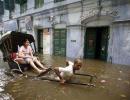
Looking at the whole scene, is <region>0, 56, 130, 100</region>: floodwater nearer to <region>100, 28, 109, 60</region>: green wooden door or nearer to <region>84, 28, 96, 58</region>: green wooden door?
<region>100, 28, 109, 60</region>: green wooden door

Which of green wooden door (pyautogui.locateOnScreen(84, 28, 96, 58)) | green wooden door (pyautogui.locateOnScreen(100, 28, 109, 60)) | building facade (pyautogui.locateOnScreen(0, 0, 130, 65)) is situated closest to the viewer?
building facade (pyautogui.locateOnScreen(0, 0, 130, 65))

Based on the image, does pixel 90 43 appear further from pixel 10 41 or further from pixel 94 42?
pixel 10 41

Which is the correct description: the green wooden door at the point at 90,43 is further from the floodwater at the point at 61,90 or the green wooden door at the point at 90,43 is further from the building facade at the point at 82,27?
the floodwater at the point at 61,90

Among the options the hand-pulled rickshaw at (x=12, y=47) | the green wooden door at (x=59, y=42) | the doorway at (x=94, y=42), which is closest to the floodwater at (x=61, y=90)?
the hand-pulled rickshaw at (x=12, y=47)

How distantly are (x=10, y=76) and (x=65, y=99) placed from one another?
3.45 meters

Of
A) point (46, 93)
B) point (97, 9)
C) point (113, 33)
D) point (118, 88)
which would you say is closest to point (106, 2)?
point (97, 9)

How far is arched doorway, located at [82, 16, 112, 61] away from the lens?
12890 mm

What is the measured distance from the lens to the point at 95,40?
1388 centimetres

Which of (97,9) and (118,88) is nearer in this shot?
(118,88)

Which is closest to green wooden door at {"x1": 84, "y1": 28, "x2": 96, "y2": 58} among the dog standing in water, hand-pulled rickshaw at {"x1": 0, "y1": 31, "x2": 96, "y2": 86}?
hand-pulled rickshaw at {"x1": 0, "y1": 31, "x2": 96, "y2": 86}

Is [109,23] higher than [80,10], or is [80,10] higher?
[80,10]

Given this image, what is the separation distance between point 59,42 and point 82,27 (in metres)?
3.02

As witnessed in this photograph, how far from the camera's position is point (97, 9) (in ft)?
39.9

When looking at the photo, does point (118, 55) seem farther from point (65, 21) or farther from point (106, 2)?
point (65, 21)
